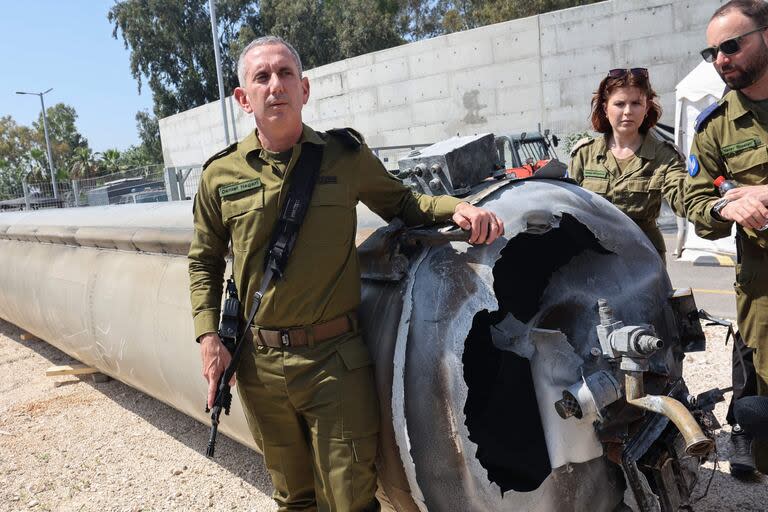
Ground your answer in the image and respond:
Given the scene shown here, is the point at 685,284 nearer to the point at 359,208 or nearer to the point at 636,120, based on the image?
the point at 636,120

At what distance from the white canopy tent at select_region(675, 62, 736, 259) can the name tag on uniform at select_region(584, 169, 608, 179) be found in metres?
5.13

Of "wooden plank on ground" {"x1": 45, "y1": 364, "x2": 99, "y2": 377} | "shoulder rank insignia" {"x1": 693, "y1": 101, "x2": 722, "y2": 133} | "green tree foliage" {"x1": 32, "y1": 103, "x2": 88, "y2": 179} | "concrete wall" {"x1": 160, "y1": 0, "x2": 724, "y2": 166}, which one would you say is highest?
"green tree foliage" {"x1": 32, "y1": 103, "x2": 88, "y2": 179}

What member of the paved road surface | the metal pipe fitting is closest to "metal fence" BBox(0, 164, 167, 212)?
the paved road surface

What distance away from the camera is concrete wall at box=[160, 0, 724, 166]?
14.0 meters

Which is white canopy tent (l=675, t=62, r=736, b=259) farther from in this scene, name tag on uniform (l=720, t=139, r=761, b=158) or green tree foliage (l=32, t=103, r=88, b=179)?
green tree foliage (l=32, t=103, r=88, b=179)

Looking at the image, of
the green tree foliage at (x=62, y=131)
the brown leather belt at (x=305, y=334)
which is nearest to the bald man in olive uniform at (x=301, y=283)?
the brown leather belt at (x=305, y=334)

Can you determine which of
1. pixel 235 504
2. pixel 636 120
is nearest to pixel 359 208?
pixel 636 120

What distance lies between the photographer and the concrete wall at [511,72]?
45.8ft

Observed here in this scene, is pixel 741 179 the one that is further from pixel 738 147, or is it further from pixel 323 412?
pixel 323 412

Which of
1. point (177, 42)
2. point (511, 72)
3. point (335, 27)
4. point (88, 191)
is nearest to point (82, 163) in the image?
point (177, 42)

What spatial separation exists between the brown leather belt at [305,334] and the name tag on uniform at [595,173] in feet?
5.34

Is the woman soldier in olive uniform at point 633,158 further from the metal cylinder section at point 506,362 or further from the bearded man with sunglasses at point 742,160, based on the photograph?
the metal cylinder section at point 506,362

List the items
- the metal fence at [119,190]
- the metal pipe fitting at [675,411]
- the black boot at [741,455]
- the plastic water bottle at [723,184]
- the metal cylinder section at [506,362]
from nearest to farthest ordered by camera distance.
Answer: the metal pipe fitting at [675,411]
the metal cylinder section at [506,362]
the plastic water bottle at [723,184]
the black boot at [741,455]
the metal fence at [119,190]

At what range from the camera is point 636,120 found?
10.1 feet
